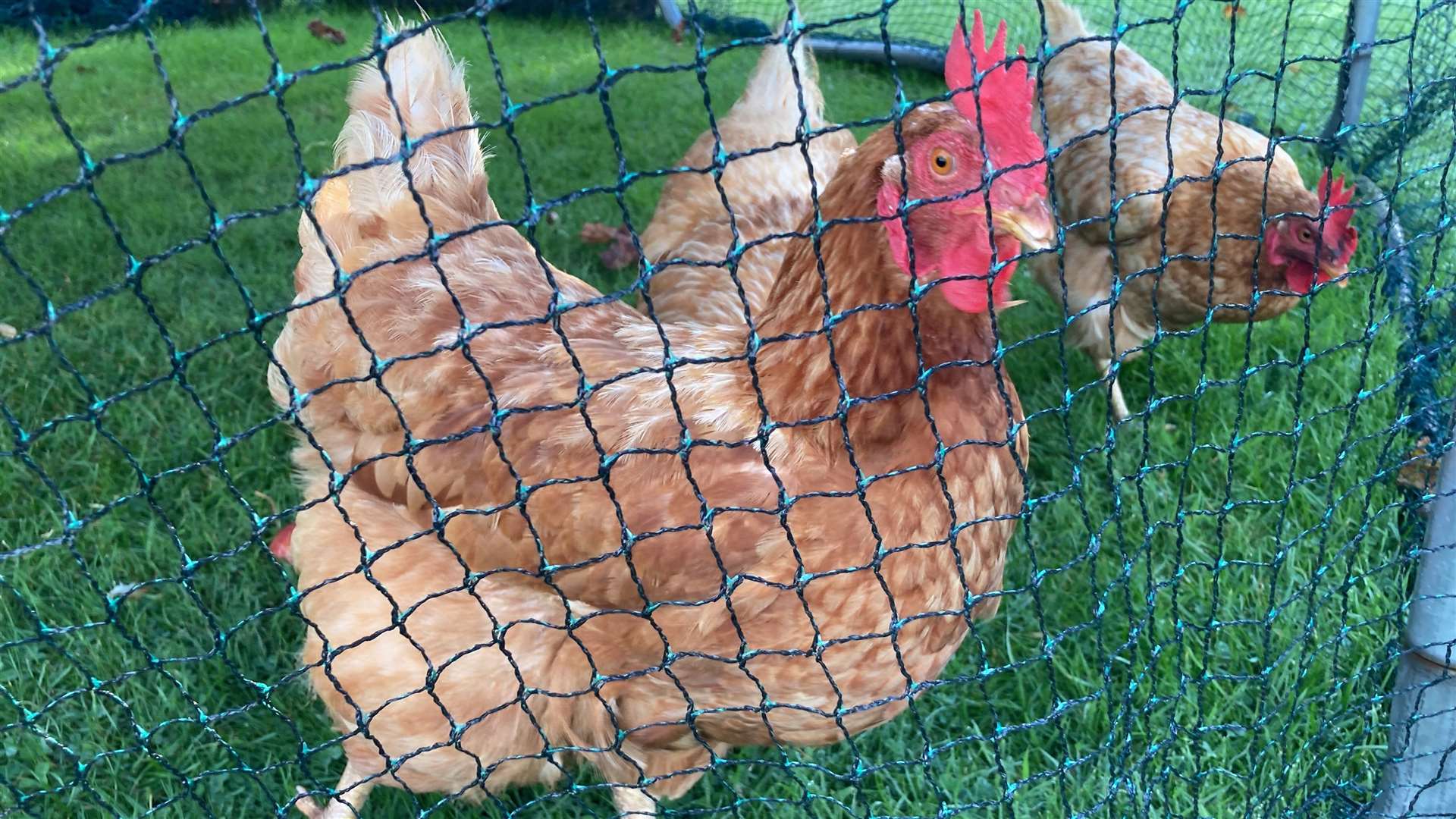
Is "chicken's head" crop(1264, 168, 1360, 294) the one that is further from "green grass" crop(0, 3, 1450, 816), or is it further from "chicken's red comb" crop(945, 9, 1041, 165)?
"chicken's red comb" crop(945, 9, 1041, 165)

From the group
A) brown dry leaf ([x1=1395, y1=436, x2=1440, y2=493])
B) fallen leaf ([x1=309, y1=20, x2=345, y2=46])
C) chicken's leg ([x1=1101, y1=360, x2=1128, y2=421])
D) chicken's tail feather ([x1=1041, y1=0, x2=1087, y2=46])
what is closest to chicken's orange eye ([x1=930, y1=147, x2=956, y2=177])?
brown dry leaf ([x1=1395, y1=436, x2=1440, y2=493])

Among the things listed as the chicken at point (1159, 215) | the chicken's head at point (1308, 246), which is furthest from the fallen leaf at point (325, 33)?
the chicken's head at point (1308, 246)

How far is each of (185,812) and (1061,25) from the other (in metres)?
3.24

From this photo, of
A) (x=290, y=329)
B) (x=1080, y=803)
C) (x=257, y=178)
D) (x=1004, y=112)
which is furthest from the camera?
(x=257, y=178)

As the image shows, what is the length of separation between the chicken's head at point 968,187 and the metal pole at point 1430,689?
2.35 feet

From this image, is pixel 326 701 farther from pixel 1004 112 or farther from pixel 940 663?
pixel 1004 112

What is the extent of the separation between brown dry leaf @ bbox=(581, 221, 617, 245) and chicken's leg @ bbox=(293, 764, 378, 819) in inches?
81.8

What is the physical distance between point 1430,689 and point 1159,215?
131 cm

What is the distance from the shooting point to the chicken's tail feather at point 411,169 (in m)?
1.98

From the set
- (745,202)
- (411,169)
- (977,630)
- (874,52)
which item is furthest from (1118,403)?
(874,52)

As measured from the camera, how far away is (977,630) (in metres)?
2.12

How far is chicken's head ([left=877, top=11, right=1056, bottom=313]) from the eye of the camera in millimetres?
1301

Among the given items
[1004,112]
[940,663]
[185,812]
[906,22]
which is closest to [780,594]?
[940,663]

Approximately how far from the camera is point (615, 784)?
164 cm
